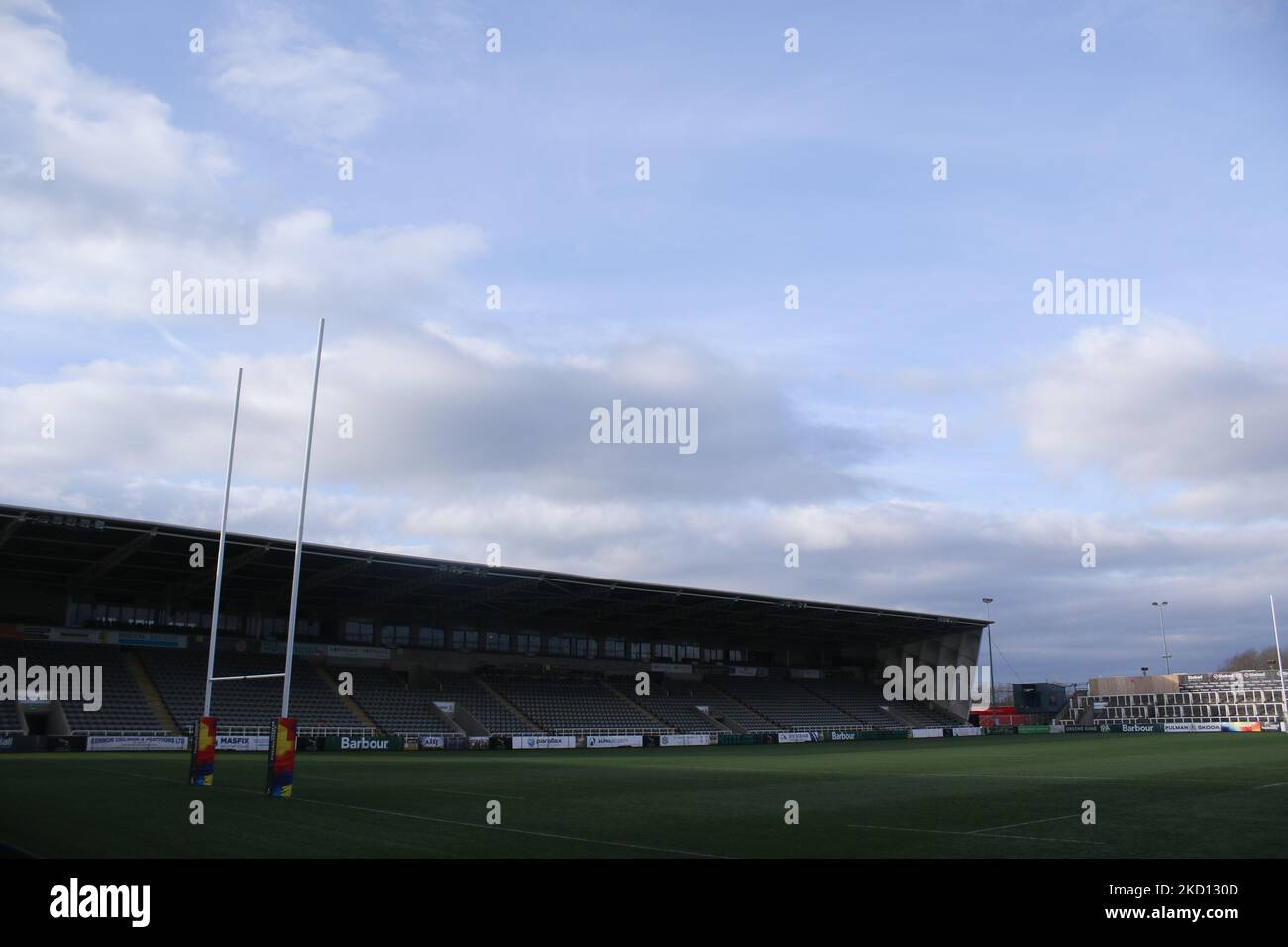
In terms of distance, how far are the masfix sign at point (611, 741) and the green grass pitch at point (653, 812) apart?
88.7 feet

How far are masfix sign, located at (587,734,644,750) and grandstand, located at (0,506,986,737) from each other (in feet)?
12.0

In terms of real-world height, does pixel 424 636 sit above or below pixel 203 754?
above

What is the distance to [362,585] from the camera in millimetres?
60344

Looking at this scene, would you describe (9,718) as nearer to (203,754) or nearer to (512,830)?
(203,754)

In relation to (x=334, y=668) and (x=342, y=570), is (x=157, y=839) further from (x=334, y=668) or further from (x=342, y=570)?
(x=334, y=668)

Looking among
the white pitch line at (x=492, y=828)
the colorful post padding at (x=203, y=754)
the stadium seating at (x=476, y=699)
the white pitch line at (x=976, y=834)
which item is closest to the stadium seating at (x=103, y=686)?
the stadium seating at (x=476, y=699)

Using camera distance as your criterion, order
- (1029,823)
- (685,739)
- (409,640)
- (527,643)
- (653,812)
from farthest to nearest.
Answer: (527,643) → (409,640) → (685,739) → (653,812) → (1029,823)

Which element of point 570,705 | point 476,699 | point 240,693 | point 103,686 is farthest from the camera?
point 570,705

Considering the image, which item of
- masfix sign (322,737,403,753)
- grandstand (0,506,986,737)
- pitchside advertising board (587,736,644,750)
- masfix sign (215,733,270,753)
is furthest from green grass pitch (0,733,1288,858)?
pitchside advertising board (587,736,644,750)

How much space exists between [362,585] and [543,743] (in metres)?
15.4

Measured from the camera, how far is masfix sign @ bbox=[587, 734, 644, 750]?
6044 centimetres

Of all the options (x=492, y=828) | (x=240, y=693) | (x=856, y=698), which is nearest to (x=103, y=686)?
(x=240, y=693)

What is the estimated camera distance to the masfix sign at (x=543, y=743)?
57.7m

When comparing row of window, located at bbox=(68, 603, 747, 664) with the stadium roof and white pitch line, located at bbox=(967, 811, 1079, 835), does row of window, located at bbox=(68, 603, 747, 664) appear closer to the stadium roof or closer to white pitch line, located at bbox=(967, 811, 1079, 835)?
the stadium roof
